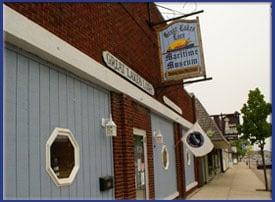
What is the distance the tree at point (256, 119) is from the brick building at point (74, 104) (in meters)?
10.5

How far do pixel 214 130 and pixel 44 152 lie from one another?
74.0 ft

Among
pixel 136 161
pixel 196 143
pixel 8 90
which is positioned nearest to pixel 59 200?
pixel 8 90

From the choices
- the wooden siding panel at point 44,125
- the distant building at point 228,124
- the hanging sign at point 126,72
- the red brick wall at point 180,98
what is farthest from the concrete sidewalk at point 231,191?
the distant building at point 228,124

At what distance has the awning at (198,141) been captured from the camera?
13.3 meters

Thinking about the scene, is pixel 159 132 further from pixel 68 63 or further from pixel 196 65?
pixel 68 63

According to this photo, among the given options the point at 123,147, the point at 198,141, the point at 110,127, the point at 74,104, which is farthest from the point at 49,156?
→ the point at 198,141

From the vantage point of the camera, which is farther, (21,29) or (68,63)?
(68,63)

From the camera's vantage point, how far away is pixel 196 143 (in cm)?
1363

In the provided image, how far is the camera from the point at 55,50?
5.68 metres

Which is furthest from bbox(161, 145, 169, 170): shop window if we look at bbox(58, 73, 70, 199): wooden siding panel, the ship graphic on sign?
bbox(58, 73, 70, 199): wooden siding panel

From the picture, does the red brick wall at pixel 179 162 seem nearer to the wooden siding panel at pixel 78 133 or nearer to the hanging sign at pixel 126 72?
the hanging sign at pixel 126 72

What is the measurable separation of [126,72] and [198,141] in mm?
5392

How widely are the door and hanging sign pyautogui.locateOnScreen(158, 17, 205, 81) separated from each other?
82.4 inches

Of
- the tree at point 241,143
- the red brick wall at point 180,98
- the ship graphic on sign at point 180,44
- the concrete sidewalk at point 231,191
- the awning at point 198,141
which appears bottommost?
the concrete sidewalk at point 231,191
